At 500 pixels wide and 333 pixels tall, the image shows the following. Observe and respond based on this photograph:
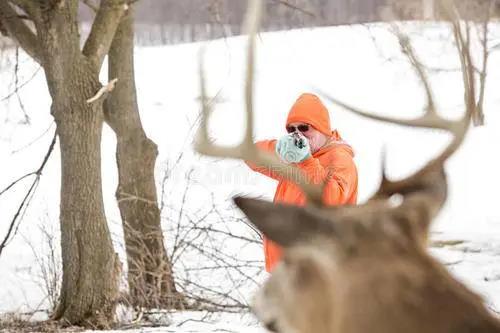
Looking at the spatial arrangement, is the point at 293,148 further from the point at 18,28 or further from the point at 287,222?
the point at 18,28

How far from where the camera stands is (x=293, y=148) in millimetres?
4477

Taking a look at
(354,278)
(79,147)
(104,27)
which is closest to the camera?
(354,278)

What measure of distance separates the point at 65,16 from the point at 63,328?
2412 millimetres

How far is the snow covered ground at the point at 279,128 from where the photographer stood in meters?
12.2

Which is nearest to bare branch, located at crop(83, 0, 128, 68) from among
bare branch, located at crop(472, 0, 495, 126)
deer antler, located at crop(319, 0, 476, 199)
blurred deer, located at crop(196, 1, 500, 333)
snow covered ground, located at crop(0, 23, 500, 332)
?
snow covered ground, located at crop(0, 23, 500, 332)

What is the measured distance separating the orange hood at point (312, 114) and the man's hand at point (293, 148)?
0.26m

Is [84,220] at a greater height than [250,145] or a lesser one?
lesser

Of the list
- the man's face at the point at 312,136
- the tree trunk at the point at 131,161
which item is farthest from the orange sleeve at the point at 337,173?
the tree trunk at the point at 131,161

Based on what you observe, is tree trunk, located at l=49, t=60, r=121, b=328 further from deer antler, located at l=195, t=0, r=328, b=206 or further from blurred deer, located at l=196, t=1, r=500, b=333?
blurred deer, located at l=196, t=1, r=500, b=333

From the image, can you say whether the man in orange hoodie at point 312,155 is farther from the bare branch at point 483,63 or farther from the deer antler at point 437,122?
the bare branch at point 483,63

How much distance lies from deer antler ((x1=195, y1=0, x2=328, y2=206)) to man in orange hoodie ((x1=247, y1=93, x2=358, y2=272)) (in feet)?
5.23

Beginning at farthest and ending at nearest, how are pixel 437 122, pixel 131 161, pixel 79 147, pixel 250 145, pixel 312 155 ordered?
pixel 131 161 < pixel 79 147 < pixel 312 155 < pixel 437 122 < pixel 250 145

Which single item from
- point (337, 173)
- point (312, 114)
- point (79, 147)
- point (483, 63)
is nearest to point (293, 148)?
point (337, 173)

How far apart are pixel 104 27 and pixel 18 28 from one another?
2.81 ft
